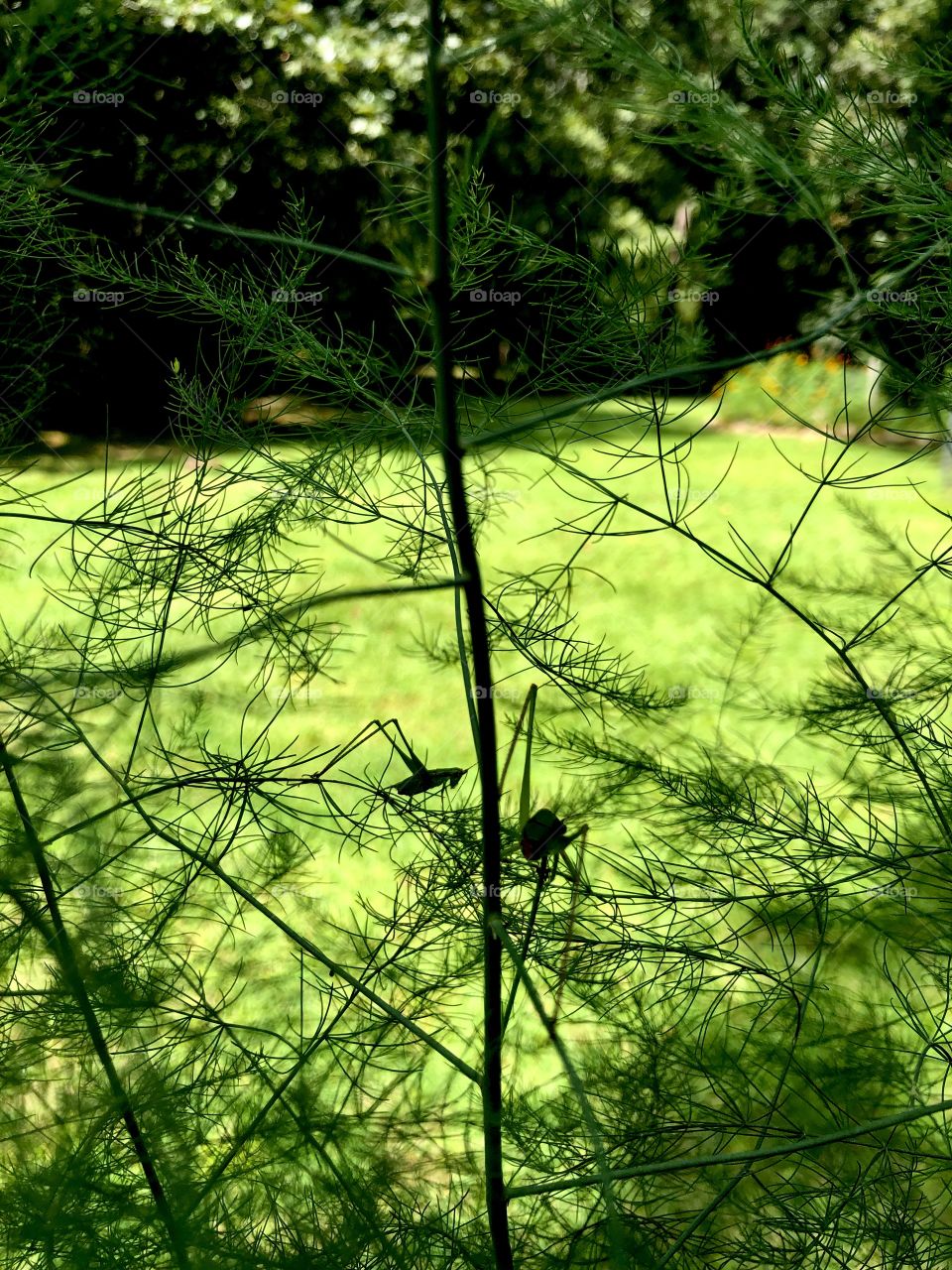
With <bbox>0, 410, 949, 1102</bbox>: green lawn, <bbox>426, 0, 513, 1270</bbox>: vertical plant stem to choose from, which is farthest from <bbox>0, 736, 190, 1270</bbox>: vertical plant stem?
<bbox>0, 410, 949, 1102</bbox>: green lawn

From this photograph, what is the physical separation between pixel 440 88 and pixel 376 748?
170cm

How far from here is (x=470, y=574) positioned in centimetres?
44

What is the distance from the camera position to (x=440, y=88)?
385 mm

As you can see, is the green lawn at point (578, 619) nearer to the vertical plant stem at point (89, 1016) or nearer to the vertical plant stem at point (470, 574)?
the vertical plant stem at point (89, 1016)

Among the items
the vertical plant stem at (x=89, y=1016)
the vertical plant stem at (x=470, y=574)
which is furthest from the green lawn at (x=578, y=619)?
the vertical plant stem at (x=470, y=574)

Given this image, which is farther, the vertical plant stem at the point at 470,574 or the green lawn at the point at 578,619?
the green lawn at the point at 578,619

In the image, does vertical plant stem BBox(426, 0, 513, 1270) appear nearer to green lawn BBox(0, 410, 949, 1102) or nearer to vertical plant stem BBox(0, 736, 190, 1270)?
vertical plant stem BBox(0, 736, 190, 1270)

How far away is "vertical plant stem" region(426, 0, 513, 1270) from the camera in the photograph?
385 millimetres

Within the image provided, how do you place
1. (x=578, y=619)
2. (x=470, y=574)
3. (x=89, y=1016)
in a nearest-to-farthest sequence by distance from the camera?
(x=470, y=574)
(x=89, y=1016)
(x=578, y=619)

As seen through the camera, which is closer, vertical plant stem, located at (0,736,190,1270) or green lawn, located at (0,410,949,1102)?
vertical plant stem, located at (0,736,190,1270)

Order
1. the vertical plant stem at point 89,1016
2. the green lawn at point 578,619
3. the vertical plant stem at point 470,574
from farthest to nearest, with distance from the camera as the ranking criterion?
the green lawn at point 578,619 → the vertical plant stem at point 89,1016 → the vertical plant stem at point 470,574

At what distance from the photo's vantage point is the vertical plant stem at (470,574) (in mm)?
385

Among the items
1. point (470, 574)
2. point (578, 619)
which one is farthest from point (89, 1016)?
point (578, 619)

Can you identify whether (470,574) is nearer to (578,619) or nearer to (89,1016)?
(89,1016)
